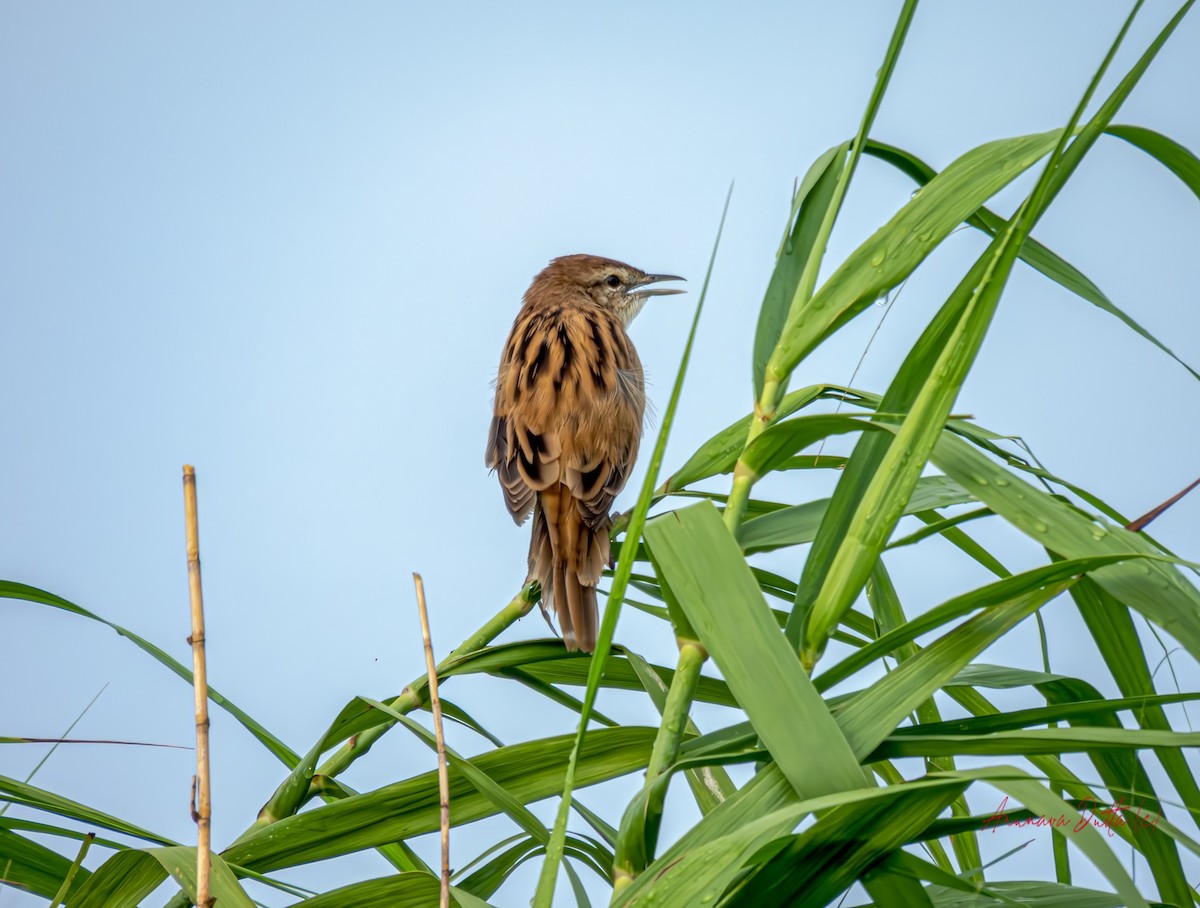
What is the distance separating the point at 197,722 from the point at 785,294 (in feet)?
3.55

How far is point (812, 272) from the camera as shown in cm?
154

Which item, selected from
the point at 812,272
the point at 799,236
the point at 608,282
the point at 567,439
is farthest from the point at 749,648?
the point at 608,282

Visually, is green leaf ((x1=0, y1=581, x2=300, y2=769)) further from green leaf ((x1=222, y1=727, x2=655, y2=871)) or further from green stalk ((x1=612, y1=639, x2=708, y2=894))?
green stalk ((x1=612, y1=639, x2=708, y2=894))

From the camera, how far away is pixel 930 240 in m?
1.52

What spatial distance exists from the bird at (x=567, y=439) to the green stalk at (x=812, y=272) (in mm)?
815

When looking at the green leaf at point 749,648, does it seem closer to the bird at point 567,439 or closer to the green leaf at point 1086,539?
the green leaf at point 1086,539

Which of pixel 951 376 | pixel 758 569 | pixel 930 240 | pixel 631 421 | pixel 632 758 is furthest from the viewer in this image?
pixel 631 421

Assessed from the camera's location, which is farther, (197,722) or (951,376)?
(951,376)

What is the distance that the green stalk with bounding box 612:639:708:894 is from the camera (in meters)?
1.25

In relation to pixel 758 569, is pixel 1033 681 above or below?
below

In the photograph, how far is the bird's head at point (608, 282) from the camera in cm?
418

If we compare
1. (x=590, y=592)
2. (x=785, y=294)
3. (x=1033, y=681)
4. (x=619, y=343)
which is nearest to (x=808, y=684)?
(x=1033, y=681)

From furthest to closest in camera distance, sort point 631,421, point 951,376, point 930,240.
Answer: point 631,421, point 930,240, point 951,376

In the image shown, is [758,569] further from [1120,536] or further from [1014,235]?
[1014,235]
